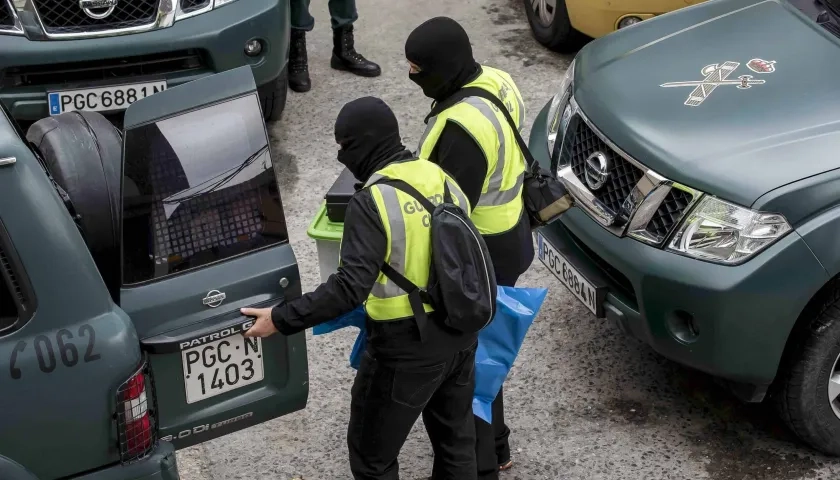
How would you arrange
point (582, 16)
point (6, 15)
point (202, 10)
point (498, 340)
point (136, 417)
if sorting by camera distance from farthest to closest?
1. point (582, 16)
2. point (202, 10)
3. point (6, 15)
4. point (498, 340)
5. point (136, 417)

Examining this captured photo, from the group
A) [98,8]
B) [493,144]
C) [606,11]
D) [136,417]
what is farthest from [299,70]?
[136,417]

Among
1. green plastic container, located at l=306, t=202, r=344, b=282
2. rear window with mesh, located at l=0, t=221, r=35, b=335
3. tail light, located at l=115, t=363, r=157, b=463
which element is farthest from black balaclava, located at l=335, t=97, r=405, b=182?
rear window with mesh, located at l=0, t=221, r=35, b=335

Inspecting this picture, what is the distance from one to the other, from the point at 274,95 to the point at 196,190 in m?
3.13

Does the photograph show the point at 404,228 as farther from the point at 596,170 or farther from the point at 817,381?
the point at 817,381

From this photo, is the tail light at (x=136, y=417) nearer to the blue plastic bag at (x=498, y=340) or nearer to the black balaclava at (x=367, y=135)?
the blue plastic bag at (x=498, y=340)

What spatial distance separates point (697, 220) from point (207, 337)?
1.72 m

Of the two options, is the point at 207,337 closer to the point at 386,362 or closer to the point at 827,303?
the point at 386,362

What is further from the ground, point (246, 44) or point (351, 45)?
point (246, 44)

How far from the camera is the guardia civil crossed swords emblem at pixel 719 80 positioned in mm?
4379

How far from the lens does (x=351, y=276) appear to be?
10.8ft

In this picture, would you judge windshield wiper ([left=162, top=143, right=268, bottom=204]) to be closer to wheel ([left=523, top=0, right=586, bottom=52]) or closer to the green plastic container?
the green plastic container

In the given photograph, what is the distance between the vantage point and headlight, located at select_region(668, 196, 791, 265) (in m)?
3.91

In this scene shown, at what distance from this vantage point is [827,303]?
13.3 ft

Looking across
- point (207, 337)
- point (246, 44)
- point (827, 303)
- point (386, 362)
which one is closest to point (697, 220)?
point (827, 303)
